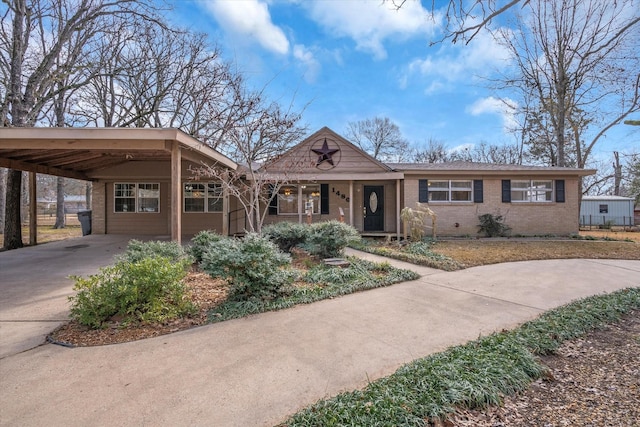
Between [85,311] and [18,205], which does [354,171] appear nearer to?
[85,311]

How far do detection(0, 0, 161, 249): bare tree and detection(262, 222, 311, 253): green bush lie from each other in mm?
9232

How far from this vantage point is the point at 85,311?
348 centimetres

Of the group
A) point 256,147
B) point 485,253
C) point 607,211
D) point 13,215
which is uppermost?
point 256,147

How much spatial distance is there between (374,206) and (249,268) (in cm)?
980

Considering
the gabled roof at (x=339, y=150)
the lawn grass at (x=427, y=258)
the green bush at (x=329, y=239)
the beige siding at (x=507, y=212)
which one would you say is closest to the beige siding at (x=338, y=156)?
the gabled roof at (x=339, y=150)

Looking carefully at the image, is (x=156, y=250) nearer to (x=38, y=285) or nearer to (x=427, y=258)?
(x=38, y=285)

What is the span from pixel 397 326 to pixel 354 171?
9.86 m

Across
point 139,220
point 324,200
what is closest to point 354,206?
point 324,200

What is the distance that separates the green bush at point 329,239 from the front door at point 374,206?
18.7ft

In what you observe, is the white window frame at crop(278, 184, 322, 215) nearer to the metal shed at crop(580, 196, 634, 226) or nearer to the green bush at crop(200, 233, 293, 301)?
the green bush at crop(200, 233, 293, 301)

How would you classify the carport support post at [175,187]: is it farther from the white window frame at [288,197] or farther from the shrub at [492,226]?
the shrub at [492,226]

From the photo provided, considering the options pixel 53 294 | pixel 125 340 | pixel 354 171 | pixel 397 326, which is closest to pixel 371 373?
pixel 397 326

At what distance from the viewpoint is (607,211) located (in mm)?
23531

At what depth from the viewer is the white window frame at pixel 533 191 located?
43.0ft
